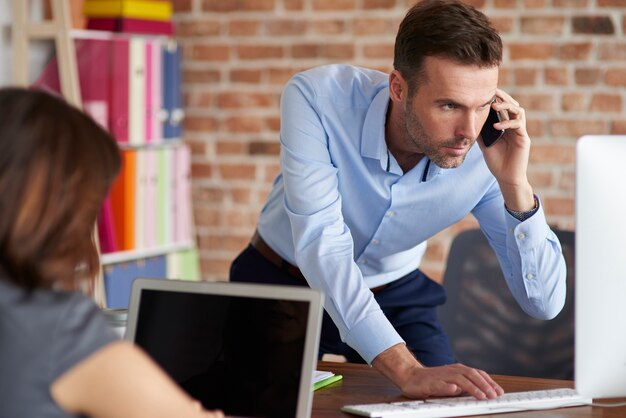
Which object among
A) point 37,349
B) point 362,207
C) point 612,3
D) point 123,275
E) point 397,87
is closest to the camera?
point 37,349

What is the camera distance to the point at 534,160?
344cm

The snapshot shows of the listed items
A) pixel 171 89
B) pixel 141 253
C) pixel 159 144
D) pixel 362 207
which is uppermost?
pixel 171 89

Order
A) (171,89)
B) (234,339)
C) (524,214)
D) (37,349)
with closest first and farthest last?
(37,349), (234,339), (524,214), (171,89)

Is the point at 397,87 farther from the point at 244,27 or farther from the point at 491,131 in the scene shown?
the point at 244,27

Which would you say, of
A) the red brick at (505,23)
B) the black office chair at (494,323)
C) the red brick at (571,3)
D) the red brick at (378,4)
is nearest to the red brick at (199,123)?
the red brick at (378,4)

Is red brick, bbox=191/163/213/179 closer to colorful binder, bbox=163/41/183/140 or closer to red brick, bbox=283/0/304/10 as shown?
colorful binder, bbox=163/41/183/140

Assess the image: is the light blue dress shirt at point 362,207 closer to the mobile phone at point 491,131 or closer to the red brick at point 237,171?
the mobile phone at point 491,131

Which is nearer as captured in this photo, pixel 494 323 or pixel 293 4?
pixel 494 323

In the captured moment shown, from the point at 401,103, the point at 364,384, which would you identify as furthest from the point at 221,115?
the point at 364,384

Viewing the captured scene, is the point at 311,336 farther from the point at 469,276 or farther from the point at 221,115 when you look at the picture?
the point at 221,115

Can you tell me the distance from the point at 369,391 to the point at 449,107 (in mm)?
639

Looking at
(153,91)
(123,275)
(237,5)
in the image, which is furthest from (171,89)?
(123,275)

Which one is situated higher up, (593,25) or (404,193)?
(593,25)

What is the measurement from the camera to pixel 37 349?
3.31ft
